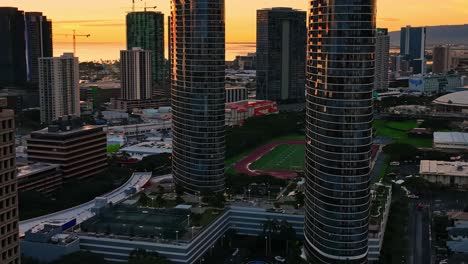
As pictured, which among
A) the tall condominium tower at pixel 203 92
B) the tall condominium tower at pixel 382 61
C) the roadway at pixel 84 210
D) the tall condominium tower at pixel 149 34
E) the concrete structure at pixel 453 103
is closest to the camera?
the roadway at pixel 84 210

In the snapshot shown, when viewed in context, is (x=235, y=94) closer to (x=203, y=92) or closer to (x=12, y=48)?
(x=12, y=48)

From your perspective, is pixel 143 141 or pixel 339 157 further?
pixel 143 141

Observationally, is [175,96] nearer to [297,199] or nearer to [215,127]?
[215,127]

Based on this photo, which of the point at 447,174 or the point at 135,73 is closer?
the point at 447,174

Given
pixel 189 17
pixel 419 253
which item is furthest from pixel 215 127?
pixel 419 253

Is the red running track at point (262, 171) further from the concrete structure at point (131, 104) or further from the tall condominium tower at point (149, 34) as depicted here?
the tall condominium tower at point (149, 34)

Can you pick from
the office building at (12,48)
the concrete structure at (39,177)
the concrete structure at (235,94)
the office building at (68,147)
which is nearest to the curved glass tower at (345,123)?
the concrete structure at (39,177)

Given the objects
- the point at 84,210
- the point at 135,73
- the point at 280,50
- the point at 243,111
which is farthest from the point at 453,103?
the point at 84,210
